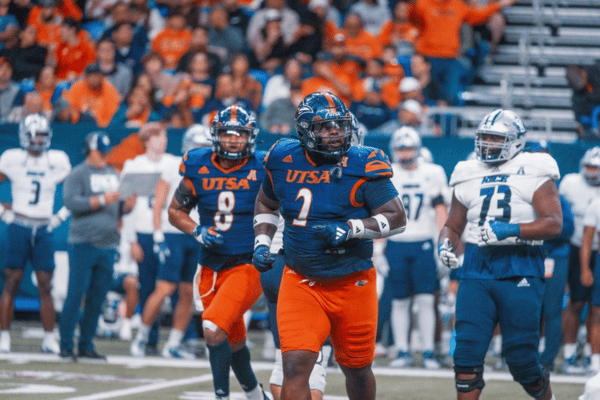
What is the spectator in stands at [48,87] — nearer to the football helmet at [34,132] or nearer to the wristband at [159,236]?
the football helmet at [34,132]

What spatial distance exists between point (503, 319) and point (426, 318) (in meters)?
3.34

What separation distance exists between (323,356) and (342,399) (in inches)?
53.7

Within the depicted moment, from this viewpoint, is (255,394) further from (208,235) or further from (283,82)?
(283,82)

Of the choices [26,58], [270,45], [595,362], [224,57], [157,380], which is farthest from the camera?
[270,45]

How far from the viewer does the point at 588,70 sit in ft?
37.1

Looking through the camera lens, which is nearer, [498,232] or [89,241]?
[498,232]

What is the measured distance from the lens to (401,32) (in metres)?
13.5

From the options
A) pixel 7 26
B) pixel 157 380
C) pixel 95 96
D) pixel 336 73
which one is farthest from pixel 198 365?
pixel 7 26

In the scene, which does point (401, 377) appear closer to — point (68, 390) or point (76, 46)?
point (68, 390)

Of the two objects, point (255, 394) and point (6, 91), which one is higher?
point (6, 91)

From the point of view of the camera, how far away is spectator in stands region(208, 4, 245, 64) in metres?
13.6

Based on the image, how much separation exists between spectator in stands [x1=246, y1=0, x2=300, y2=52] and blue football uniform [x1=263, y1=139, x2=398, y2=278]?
9005mm

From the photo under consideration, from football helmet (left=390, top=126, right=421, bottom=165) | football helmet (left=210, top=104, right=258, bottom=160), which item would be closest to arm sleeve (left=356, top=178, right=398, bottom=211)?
football helmet (left=210, top=104, right=258, bottom=160)

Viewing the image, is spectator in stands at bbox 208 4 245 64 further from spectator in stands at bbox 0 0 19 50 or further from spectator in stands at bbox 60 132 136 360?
spectator in stands at bbox 60 132 136 360
